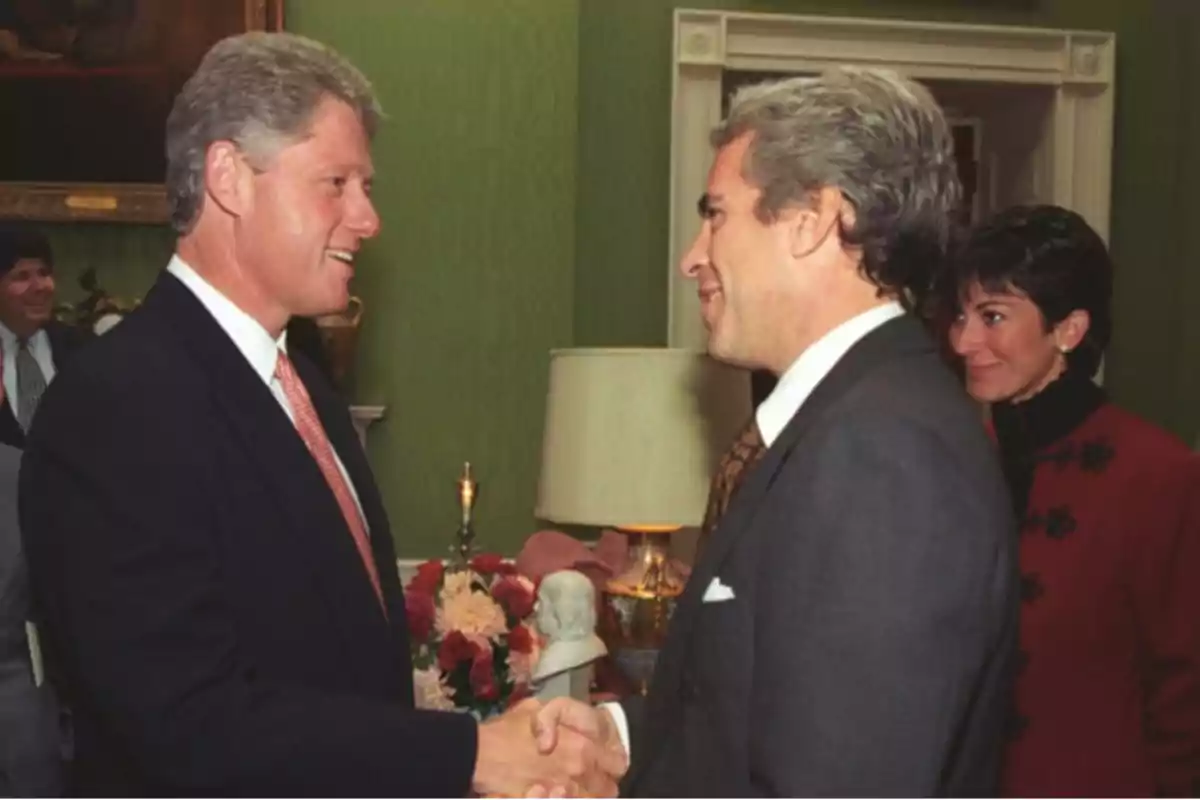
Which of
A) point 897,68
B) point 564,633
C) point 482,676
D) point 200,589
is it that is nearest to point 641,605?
point 564,633

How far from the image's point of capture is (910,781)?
3.69ft

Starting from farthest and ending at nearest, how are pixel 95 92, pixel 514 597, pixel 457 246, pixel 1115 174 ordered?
pixel 1115 174 < pixel 457 246 < pixel 95 92 < pixel 514 597

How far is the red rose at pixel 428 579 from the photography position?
2.31 metres

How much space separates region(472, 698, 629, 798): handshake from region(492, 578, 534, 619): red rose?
0.57 metres

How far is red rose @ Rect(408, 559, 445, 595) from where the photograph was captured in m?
2.31

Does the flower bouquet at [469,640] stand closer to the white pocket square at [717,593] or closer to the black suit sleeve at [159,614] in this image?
the black suit sleeve at [159,614]

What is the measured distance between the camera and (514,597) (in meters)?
2.32

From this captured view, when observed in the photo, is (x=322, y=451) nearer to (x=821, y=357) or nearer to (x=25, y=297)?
(x=821, y=357)

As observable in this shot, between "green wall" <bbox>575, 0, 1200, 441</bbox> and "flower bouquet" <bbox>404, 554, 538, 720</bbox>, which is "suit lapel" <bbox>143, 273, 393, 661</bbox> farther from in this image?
"green wall" <bbox>575, 0, 1200, 441</bbox>

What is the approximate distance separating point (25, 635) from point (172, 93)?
1602 mm

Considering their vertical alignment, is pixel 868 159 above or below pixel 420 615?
above

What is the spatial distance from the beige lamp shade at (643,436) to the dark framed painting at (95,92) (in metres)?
1.41

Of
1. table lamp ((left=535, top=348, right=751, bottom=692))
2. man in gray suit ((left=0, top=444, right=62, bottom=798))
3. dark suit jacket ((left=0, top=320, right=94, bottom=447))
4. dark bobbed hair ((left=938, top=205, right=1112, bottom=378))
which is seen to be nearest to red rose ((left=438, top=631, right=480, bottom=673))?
table lamp ((left=535, top=348, right=751, bottom=692))

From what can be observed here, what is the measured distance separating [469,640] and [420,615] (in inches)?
4.1
